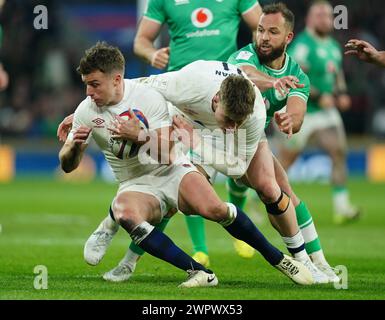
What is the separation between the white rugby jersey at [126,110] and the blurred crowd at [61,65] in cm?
1374

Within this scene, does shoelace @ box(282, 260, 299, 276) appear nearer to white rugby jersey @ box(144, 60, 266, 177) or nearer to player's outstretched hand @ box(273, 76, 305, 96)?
white rugby jersey @ box(144, 60, 266, 177)

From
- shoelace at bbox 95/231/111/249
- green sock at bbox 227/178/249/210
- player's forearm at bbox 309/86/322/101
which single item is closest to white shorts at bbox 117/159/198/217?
shoelace at bbox 95/231/111/249

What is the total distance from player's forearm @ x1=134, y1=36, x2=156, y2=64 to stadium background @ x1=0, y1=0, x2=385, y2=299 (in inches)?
344

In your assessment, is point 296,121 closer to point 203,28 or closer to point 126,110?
point 126,110

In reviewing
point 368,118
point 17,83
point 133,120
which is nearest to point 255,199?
point 133,120

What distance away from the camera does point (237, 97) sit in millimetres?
6941

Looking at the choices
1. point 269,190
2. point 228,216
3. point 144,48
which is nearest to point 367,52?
point 269,190

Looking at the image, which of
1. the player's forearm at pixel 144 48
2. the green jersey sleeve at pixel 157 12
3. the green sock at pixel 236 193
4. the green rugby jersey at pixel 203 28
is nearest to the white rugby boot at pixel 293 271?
the green sock at pixel 236 193

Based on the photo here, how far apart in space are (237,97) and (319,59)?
284 inches

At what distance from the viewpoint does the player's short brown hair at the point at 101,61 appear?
7137mm

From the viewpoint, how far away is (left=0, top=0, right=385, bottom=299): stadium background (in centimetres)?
2048

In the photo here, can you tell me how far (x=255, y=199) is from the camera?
13.2 m

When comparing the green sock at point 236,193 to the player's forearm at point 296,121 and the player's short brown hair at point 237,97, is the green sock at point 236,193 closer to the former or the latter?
the player's forearm at point 296,121

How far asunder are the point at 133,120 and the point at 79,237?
15.1 ft
